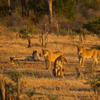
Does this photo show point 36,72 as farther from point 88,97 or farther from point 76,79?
point 88,97

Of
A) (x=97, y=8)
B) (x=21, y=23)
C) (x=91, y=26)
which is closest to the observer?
(x=91, y=26)

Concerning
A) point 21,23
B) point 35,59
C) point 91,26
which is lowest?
point 35,59

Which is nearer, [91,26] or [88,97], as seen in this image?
[88,97]

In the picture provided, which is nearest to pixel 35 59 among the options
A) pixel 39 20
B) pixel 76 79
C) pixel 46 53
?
pixel 46 53

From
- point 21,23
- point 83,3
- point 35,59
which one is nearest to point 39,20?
point 21,23

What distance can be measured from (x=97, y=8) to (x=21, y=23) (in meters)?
22.4

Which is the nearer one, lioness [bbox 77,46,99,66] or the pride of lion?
the pride of lion

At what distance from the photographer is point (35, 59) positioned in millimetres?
11688

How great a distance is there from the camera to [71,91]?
6609mm

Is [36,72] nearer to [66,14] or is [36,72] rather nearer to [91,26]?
[91,26]

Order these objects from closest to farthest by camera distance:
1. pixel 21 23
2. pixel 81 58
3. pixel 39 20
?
pixel 81 58 → pixel 21 23 → pixel 39 20

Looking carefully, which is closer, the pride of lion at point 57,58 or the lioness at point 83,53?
the pride of lion at point 57,58

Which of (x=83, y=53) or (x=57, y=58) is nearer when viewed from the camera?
(x=57, y=58)

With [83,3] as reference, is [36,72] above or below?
below
